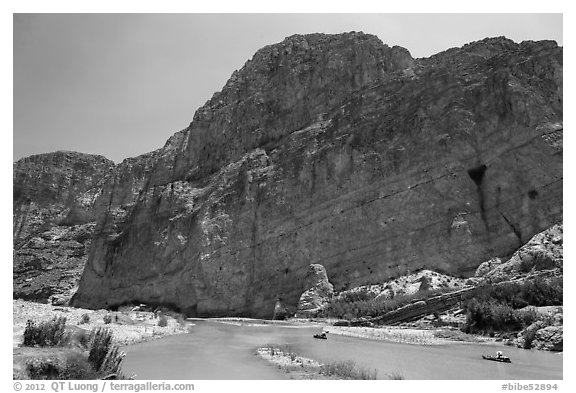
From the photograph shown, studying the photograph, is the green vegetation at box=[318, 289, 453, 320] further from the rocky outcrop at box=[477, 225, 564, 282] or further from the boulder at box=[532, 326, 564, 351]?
the boulder at box=[532, 326, 564, 351]

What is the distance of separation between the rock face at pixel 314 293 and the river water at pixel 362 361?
25.0 metres

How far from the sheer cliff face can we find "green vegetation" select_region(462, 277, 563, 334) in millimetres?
16199

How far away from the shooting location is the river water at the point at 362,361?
1548 cm

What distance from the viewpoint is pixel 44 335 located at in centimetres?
1497

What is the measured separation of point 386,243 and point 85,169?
120443 mm

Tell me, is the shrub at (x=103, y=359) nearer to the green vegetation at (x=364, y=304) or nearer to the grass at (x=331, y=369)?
the grass at (x=331, y=369)

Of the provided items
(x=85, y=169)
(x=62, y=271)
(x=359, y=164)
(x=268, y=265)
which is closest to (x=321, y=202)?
(x=359, y=164)

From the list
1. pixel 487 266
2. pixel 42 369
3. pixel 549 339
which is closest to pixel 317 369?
pixel 42 369

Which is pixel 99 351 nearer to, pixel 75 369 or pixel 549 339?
pixel 75 369

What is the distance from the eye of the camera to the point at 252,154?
76.8 meters

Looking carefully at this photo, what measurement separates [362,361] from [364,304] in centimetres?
2762

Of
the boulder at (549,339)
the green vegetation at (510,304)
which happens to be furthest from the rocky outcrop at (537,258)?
the boulder at (549,339)

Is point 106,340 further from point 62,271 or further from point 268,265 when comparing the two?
point 62,271

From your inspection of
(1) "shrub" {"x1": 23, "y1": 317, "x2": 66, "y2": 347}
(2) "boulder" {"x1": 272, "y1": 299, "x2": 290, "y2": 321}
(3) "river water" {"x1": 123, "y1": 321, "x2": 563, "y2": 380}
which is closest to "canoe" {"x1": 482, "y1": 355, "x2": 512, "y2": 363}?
(3) "river water" {"x1": 123, "y1": 321, "x2": 563, "y2": 380}
